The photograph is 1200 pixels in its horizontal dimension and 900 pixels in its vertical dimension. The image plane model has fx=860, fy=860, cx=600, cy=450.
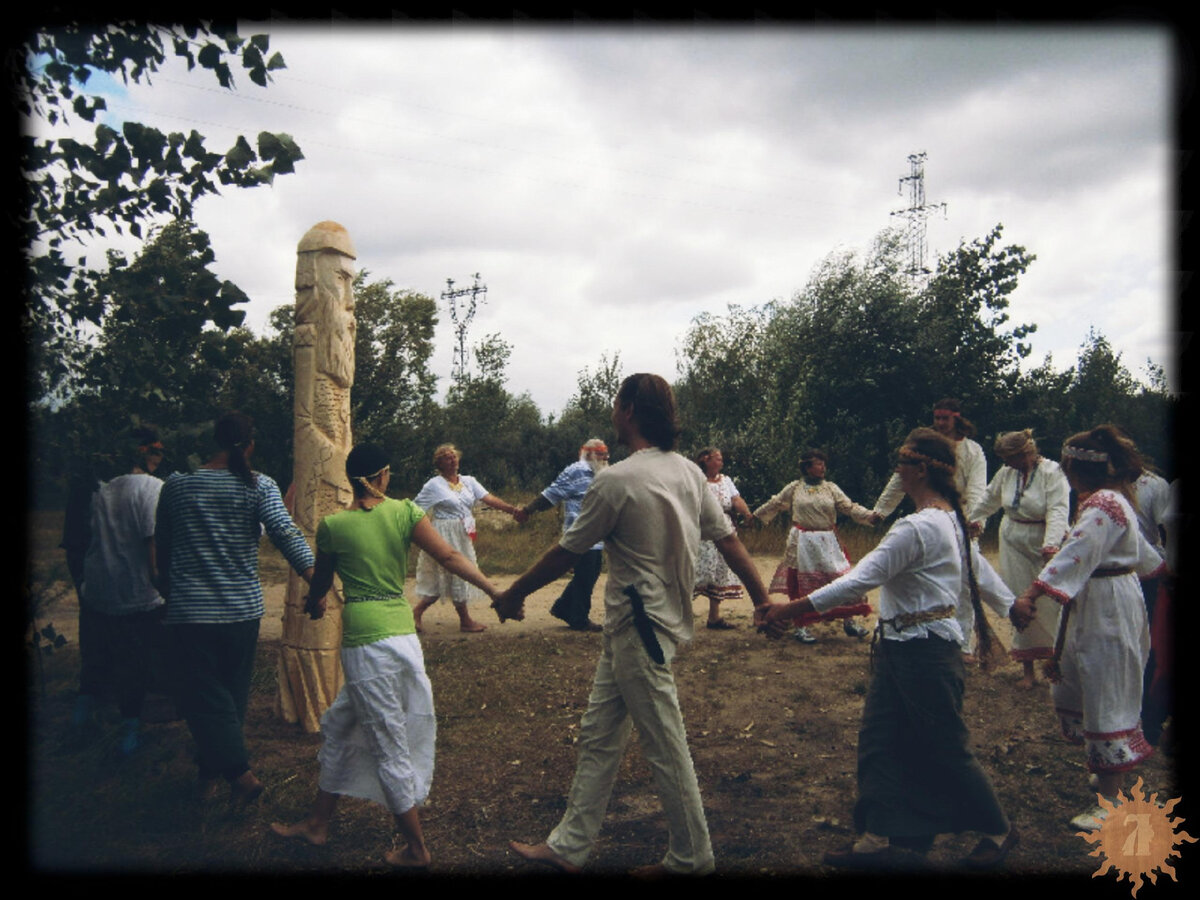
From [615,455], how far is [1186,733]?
1848 cm

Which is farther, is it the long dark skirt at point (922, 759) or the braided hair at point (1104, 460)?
the braided hair at point (1104, 460)

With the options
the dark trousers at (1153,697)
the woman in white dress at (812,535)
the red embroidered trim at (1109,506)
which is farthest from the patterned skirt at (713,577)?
the red embroidered trim at (1109,506)

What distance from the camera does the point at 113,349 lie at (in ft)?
12.6

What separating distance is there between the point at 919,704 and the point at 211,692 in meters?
3.50

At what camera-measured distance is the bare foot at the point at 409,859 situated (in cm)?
389

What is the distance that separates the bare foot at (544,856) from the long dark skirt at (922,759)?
133 centimetres

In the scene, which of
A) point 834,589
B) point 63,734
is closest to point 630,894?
point 834,589

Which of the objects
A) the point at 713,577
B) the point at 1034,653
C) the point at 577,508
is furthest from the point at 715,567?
the point at 1034,653

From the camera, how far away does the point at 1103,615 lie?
437 cm

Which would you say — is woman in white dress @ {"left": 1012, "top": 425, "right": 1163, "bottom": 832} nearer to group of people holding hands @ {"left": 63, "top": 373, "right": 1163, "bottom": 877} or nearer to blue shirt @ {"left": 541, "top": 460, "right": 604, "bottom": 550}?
group of people holding hands @ {"left": 63, "top": 373, "right": 1163, "bottom": 877}

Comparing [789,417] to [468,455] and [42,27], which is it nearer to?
[468,455]

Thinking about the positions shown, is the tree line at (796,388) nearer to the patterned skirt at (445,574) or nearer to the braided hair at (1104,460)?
the patterned skirt at (445,574)

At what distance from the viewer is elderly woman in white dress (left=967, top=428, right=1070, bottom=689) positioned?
6.42m

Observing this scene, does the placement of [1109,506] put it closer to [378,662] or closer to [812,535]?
[378,662]
